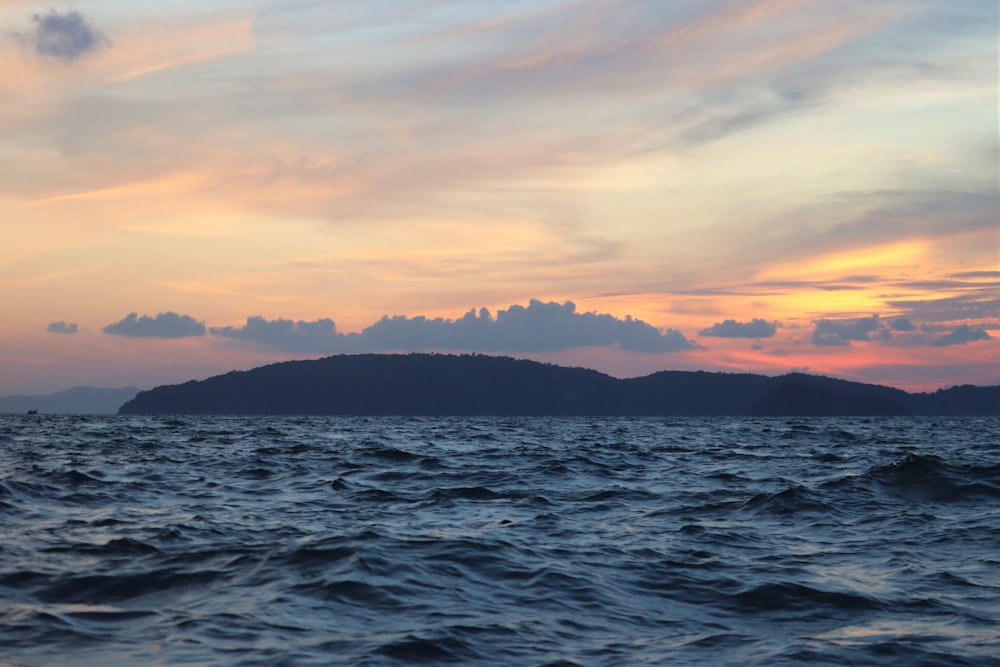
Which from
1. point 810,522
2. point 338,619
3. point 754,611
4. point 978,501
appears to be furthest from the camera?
point 978,501

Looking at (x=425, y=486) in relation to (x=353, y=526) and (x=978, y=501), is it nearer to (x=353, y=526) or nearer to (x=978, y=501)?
(x=353, y=526)

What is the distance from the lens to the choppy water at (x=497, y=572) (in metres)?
11.6

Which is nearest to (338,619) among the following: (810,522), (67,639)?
(67,639)

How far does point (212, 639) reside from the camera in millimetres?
11484

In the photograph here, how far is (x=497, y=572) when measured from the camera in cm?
1605

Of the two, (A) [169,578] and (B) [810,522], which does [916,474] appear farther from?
(A) [169,578]

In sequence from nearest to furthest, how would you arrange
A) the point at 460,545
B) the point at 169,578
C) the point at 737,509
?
1. the point at 169,578
2. the point at 460,545
3. the point at 737,509

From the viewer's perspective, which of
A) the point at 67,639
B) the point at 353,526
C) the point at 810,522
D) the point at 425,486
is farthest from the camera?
the point at 425,486

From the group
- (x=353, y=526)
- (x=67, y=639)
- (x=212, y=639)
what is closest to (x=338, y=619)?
(x=212, y=639)

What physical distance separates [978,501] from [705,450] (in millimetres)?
30135

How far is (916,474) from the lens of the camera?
31.1m

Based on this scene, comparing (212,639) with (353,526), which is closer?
(212,639)

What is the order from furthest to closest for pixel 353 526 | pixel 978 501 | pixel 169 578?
pixel 978 501
pixel 353 526
pixel 169 578

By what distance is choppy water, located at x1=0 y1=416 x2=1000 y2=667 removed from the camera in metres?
11.6
